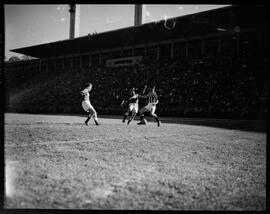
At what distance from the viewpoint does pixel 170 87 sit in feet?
35.9

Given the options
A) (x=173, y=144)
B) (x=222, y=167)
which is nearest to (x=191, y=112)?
(x=173, y=144)

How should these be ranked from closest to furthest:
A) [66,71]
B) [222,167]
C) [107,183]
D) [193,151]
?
[107,183], [222,167], [193,151], [66,71]

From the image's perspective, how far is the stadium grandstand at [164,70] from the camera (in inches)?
330

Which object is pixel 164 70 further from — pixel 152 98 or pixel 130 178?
pixel 130 178

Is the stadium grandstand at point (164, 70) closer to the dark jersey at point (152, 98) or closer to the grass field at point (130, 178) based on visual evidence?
the dark jersey at point (152, 98)

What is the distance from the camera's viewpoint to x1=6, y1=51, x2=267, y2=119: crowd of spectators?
9602mm

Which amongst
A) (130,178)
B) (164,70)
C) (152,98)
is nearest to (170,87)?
(152,98)

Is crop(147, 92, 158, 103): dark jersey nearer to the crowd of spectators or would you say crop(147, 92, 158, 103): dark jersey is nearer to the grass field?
the crowd of spectators

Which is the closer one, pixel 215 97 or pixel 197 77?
pixel 215 97

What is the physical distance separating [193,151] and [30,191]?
2902mm

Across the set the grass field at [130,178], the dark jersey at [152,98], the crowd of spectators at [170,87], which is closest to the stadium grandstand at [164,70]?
the crowd of spectators at [170,87]

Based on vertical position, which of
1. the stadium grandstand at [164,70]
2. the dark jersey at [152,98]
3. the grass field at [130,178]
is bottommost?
the grass field at [130,178]

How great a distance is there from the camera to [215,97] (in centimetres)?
1010
